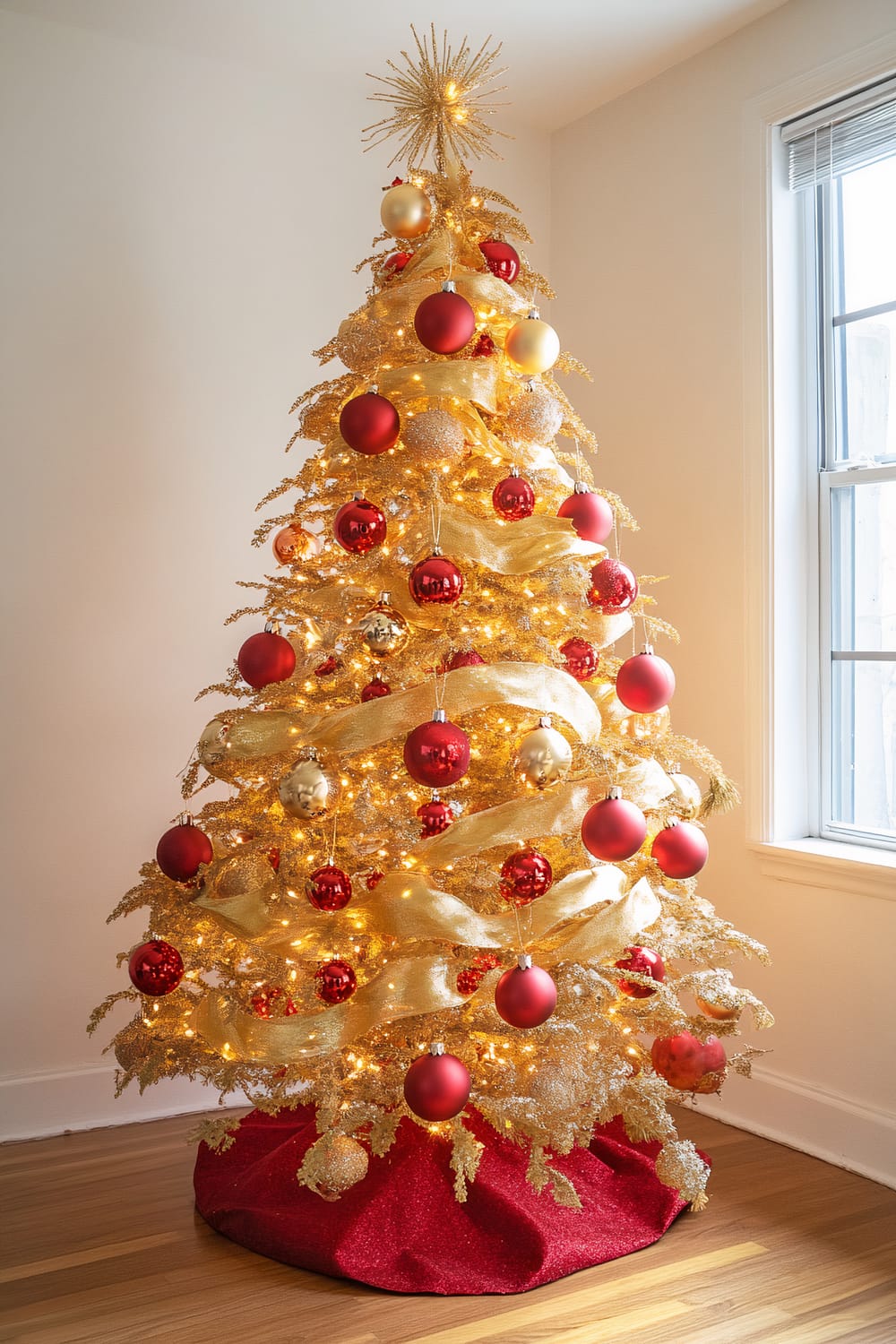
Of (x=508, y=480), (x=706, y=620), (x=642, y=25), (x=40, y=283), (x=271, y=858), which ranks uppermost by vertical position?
(x=642, y=25)

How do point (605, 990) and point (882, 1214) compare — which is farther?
point (882, 1214)

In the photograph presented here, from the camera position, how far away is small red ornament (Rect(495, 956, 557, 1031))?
68.2 inches

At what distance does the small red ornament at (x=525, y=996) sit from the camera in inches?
68.2

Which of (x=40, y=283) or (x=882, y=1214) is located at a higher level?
(x=40, y=283)

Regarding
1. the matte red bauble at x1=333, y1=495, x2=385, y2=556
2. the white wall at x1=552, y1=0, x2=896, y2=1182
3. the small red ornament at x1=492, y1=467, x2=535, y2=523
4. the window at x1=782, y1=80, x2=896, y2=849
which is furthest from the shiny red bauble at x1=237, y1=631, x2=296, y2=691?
the window at x1=782, y1=80, x2=896, y2=849

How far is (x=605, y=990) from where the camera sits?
6.22 ft

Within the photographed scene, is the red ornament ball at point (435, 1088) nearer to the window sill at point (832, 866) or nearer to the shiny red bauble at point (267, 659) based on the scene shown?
the shiny red bauble at point (267, 659)

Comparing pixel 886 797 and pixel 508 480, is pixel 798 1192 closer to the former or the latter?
pixel 886 797

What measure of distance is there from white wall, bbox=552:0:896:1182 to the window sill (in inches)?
0.7

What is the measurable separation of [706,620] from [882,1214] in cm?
132

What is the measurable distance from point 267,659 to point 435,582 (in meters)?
0.42

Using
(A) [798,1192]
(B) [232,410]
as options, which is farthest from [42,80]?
(A) [798,1192]

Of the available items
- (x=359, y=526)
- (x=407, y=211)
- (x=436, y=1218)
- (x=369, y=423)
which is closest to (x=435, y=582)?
(x=359, y=526)

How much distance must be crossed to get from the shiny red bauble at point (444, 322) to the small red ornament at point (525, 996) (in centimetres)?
102
